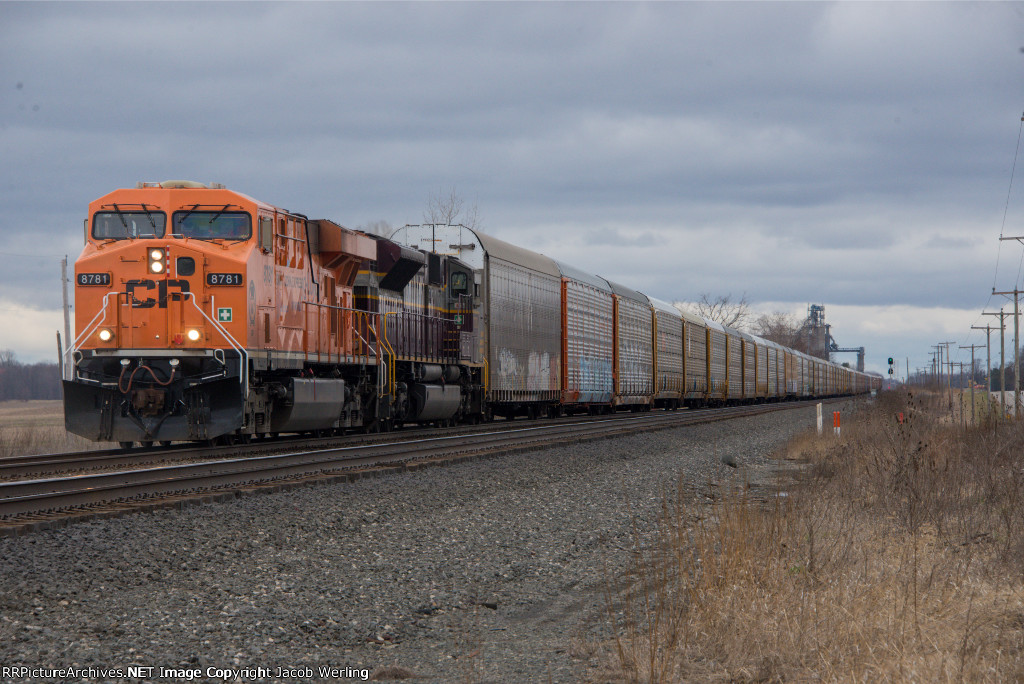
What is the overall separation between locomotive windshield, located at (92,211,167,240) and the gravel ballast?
253 inches

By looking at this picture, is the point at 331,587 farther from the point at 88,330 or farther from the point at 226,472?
the point at 88,330

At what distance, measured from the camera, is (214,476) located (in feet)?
34.1

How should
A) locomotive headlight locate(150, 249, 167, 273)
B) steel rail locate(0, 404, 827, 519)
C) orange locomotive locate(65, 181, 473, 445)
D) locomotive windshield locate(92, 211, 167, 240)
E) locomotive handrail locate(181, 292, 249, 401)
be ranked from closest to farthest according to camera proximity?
steel rail locate(0, 404, 827, 519) < locomotive handrail locate(181, 292, 249, 401) < orange locomotive locate(65, 181, 473, 445) < locomotive headlight locate(150, 249, 167, 273) < locomotive windshield locate(92, 211, 167, 240)

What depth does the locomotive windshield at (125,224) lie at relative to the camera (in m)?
14.8

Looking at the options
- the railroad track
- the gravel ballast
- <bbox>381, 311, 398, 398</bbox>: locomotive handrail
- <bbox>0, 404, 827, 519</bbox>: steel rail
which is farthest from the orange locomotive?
the gravel ballast

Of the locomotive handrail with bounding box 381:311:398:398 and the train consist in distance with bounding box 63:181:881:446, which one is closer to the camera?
the train consist in distance with bounding box 63:181:881:446

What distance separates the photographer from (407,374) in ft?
65.1

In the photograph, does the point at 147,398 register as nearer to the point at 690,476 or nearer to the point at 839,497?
the point at 690,476

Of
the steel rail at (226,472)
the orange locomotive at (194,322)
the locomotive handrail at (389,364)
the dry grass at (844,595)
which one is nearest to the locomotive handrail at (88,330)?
the orange locomotive at (194,322)

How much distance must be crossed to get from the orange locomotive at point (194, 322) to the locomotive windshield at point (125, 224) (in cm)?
2

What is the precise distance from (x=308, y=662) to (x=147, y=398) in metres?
9.77

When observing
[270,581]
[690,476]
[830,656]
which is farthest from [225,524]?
[690,476]

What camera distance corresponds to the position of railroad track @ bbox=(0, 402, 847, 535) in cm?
812

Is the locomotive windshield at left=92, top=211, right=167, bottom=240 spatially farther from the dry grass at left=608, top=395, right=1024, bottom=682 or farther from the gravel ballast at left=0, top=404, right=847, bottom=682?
the dry grass at left=608, top=395, right=1024, bottom=682
